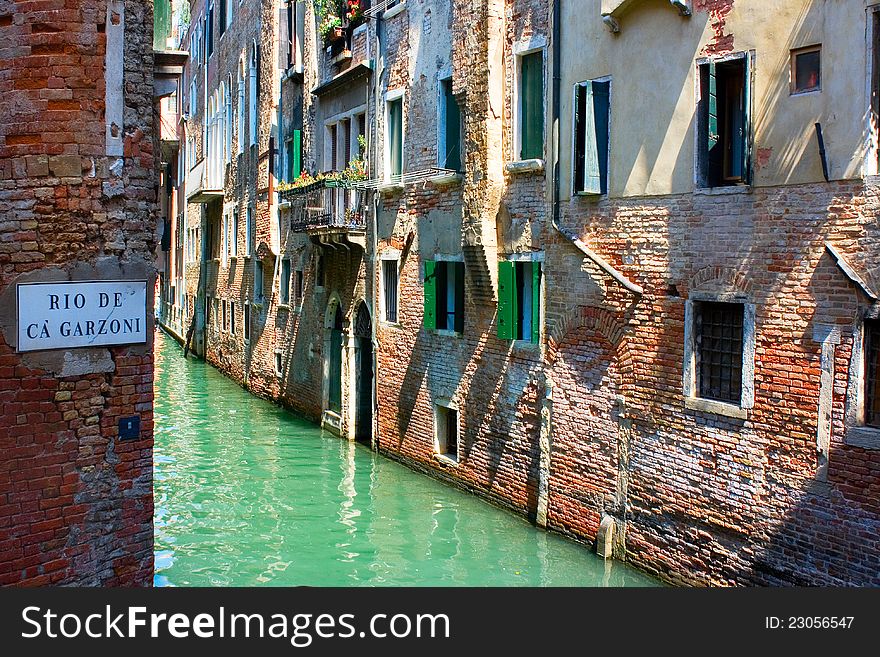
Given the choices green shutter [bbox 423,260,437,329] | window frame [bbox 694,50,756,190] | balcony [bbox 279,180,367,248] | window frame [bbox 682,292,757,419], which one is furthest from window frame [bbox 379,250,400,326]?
window frame [bbox 694,50,756,190]

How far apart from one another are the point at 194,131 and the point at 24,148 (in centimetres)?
3070

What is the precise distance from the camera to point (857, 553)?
8.32 m

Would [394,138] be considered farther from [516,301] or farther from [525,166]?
[516,301]

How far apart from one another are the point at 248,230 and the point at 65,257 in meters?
19.6

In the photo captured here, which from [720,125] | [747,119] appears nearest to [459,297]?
[720,125]

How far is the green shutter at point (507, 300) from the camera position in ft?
41.9

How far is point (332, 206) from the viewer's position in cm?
1772

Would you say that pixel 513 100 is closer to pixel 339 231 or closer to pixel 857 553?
pixel 339 231

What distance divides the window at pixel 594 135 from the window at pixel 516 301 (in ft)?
5.73

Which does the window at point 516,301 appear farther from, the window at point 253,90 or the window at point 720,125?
the window at point 253,90

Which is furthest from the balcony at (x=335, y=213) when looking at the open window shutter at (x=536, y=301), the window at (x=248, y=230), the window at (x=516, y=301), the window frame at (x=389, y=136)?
the window at (x=248, y=230)

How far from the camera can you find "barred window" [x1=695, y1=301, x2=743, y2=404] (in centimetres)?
957

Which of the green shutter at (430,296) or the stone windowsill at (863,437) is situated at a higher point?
the green shutter at (430,296)

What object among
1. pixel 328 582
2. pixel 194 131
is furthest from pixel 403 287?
pixel 194 131
